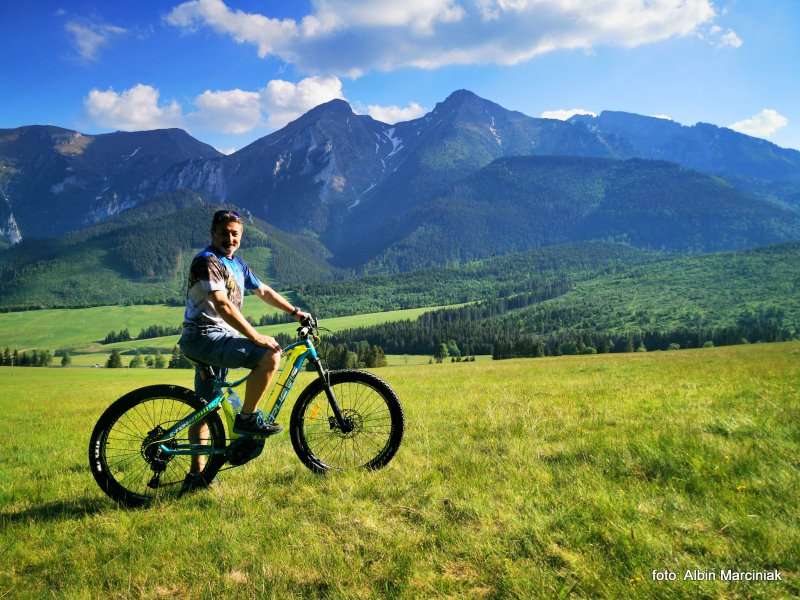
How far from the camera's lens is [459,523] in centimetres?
464

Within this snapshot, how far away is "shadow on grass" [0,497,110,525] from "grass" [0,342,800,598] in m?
0.03

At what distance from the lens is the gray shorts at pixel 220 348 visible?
618 cm

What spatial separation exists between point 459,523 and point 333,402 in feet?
9.07

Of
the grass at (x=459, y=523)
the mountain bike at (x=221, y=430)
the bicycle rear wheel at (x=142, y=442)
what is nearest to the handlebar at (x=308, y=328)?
the mountain bike at (x=221, y=430)

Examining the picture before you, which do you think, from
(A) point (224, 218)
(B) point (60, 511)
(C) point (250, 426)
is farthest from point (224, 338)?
(B) point (60, 511)

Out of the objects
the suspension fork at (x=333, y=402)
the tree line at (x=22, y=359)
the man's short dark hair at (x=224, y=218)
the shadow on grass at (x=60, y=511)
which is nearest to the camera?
the shadow on grass at (x=60, y=511)

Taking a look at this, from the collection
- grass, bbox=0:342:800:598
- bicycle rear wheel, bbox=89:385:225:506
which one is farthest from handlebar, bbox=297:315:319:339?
grass, bbox=0:342:800:598

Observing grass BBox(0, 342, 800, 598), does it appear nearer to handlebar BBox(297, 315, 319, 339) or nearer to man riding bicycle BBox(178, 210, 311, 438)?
man riding bicycle BBox(178, 210, 311, 438)

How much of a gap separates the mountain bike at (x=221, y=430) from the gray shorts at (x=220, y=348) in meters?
0.36

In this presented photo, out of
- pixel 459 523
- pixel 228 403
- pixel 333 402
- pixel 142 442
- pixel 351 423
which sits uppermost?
pixel 228 403

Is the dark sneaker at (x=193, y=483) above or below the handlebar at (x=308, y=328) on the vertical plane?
below

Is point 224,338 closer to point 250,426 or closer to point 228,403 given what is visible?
point 228,403

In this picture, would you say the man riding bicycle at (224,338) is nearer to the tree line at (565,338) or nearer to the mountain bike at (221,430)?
the mountain bike at (221,430)

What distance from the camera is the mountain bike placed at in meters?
6.21
